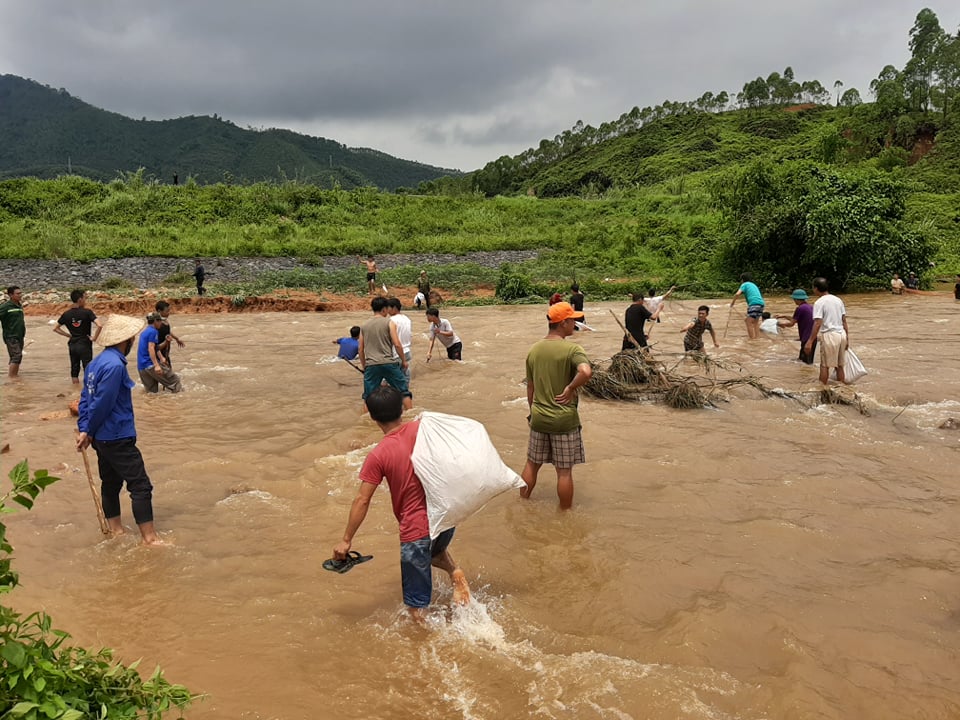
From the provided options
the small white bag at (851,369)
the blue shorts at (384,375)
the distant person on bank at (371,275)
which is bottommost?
the small white bag at (851,369)

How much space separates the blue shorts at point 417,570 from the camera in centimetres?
378

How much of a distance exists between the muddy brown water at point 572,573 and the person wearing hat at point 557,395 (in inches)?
22.6

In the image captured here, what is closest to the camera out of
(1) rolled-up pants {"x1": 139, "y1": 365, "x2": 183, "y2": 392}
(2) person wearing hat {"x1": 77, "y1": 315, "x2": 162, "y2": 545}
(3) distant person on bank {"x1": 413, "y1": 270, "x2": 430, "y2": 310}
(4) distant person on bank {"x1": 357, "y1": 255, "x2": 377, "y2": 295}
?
(2) person wearing hat {"x1": 77, "y1": 315, "x2": 162, "y2": 545}

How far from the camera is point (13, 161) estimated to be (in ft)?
393

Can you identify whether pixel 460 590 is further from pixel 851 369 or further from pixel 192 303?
pixel 192 303

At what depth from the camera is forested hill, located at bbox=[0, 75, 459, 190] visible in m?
119

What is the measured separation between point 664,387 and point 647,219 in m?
26.9

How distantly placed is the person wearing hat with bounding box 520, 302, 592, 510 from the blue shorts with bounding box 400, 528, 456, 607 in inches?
69.1

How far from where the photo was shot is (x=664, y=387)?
919 centimetres

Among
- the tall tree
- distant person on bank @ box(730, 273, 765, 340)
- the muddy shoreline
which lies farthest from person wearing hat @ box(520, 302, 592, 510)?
the tall tree

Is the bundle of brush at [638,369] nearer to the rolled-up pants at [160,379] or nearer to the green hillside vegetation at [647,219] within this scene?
the rolled-up pants at [160,379]

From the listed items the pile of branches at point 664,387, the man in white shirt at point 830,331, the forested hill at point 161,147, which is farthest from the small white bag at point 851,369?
the forested hill at point 161,147

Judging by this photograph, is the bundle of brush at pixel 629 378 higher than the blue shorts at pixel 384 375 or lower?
lower

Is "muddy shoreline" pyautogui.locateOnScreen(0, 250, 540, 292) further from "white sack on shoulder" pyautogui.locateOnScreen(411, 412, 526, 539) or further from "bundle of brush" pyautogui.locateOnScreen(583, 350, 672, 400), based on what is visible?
"white sack on shoulder" pyautogui.locateOnScreen(411, 412, 526, 539)
